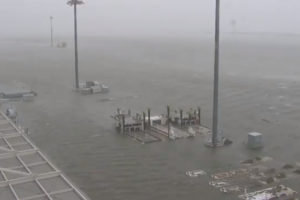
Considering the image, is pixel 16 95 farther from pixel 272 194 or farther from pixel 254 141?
pixel 272 194

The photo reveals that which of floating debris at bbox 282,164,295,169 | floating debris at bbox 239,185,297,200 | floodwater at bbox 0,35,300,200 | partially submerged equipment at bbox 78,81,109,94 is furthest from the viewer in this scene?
partially submerged equipment at bbox 78,81,109,94

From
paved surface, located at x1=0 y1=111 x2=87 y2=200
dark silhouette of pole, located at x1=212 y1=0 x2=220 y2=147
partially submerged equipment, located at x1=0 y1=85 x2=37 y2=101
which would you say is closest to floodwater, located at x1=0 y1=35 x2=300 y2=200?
partially submerged equipment, located at x1=0 y1=85 x2=37 y2=101

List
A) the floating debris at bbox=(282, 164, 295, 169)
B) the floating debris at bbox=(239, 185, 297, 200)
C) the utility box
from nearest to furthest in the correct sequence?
the floating debris at bbox=(239, 185, 297, 200)
the floating debris at bbox=(282, 164, 295, 169)
the utility box

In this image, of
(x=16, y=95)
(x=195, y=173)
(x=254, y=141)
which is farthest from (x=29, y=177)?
(x=16, y=95)

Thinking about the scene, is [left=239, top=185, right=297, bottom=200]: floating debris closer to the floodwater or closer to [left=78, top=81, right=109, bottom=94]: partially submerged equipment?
the floodwater

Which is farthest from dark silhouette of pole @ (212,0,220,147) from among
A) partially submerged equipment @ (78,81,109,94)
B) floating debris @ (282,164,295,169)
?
partially submerged equipment @ (78,81,109,94)

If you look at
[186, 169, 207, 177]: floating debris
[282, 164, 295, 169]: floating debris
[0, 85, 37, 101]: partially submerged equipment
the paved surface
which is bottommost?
[186, 169, 207, 177]: floating debris

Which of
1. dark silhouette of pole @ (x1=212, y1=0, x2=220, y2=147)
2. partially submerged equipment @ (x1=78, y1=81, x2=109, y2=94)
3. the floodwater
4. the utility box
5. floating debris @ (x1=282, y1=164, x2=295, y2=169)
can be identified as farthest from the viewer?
partially submerged equipment @ (x1=78, y1=81, x2=109, y2=94)

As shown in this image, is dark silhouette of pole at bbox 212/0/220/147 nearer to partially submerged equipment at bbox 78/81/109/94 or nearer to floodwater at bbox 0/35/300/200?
floodwater at bbox 0/35/300/200

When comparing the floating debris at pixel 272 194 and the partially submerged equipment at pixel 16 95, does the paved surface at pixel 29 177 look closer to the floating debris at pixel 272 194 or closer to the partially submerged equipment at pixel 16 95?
the floating debris at pixel 272 194

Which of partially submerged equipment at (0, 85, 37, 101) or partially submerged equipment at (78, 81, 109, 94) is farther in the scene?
partially submerged equipment at (78, 81, 109, 94)

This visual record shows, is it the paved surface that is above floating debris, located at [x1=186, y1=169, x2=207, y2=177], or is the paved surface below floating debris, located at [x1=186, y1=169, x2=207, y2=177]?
above
